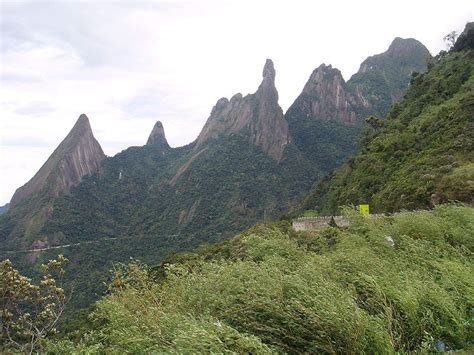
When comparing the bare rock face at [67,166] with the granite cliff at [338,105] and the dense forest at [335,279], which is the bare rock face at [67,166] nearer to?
the dense forest at [335,279]

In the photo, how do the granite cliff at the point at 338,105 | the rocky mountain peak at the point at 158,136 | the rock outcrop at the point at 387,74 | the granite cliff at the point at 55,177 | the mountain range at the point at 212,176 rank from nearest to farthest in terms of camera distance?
1. the mountain range at the point at 212,176
2. the granite cliff at the point at 55,177
3. the granite cliff at the point at 338,105
4. the rock outcrop at the point at 387,74
5. the rocky mountain peak at the point at 158,136

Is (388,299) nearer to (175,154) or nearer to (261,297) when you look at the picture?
(261,297)

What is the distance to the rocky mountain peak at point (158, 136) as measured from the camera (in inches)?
7731

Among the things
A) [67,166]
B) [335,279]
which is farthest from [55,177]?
[335,279]

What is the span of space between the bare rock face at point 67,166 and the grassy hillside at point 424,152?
10096 centimetres

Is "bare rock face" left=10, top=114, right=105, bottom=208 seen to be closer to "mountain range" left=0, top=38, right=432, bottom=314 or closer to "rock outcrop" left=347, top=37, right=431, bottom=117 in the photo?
"mountain range" left=0, top=38, right=432, bottom=314

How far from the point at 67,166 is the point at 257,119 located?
6625 centimetres

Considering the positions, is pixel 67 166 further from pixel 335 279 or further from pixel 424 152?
pixel 335 279

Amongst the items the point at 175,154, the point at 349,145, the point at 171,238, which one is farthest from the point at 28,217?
the point at 349,145

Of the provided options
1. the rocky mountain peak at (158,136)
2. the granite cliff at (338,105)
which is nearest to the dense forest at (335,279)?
the granite cliff at (338,105)

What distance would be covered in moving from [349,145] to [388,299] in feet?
421

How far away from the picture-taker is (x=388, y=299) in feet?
26.2

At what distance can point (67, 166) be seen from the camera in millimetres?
138625

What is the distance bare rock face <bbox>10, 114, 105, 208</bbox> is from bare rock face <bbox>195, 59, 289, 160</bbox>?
41.7 metres
